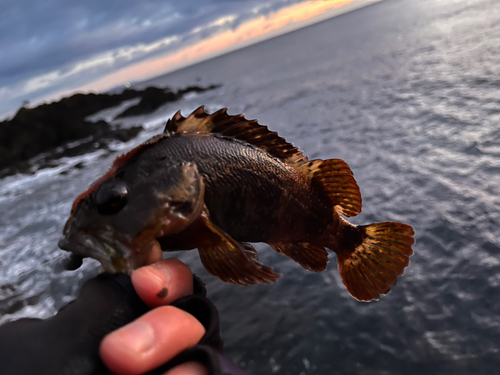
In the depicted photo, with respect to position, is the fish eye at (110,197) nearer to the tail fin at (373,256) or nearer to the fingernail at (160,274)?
the fingernail at (160,274)

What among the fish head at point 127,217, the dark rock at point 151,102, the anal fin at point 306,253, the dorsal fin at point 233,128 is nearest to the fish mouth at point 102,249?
the fish head at point 127,217

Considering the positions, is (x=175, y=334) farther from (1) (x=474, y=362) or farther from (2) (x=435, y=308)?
(2) (x=435, y=308)

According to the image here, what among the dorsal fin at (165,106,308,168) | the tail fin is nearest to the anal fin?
the tail fin

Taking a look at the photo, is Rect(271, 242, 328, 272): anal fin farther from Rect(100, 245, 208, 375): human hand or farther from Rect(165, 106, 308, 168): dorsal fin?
Rect(100, 245, 208, 375): human hand

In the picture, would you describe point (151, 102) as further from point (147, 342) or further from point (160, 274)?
point (147, 342)

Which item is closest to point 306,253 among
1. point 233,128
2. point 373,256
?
point 373,256

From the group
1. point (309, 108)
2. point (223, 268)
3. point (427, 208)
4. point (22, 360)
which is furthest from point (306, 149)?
point (22, 360)
